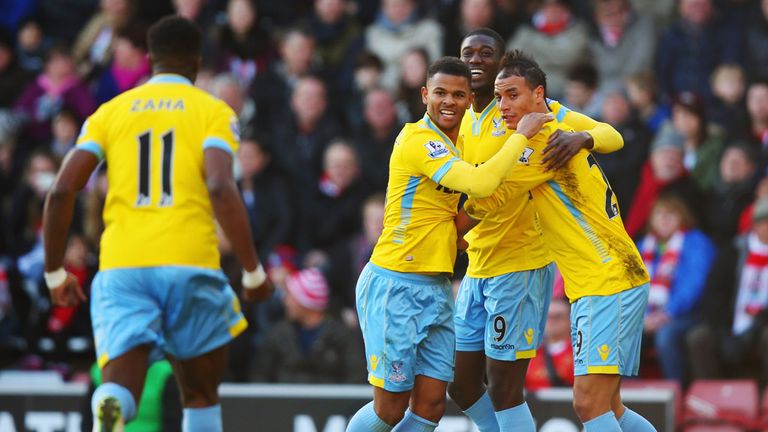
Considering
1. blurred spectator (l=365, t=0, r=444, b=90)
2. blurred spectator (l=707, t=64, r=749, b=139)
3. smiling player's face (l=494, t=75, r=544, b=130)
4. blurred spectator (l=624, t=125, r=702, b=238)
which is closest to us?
smiling player's face (l=494, t=75, r=544, b=130)

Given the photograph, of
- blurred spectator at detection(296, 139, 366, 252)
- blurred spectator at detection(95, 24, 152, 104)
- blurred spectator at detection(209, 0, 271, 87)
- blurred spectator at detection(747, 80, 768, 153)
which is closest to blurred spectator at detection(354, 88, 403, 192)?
blurred spectator at detection(296, 139, 366, 252)

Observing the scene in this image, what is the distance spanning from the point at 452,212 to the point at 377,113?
6.26 metres

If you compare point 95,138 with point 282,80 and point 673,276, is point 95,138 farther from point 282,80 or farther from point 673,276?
point 282,80

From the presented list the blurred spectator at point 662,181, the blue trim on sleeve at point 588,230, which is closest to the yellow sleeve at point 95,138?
the blue trim on sleeve at point 588,230

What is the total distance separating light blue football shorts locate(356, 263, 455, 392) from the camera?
24.9ft

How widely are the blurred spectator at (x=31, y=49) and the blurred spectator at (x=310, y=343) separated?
5.94 metres

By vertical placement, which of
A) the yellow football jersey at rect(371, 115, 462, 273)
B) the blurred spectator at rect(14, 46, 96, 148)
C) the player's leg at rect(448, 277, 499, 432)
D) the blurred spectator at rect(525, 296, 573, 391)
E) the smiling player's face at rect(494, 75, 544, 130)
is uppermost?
Result: the blurred spectator at rect(14, 46, 96, 148)

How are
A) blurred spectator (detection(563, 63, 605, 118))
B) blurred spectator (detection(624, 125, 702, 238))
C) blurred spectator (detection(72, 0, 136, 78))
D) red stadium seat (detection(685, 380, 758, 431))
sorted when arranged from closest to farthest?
red stadium seat (detection(685, 380, 758, 431)) < blurred spectator (detection(624, 125, 702, 238)) < blurred spectator (detection(563, 63, 605, 118)) < blurred spectator (detection(72, 0, 136, 78))

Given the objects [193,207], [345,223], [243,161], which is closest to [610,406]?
[193,207]

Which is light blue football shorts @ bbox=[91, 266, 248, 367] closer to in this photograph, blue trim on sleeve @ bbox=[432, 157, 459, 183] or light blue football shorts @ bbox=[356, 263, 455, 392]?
light blue football shorts @ bbox=[356, 263, 455, 392]

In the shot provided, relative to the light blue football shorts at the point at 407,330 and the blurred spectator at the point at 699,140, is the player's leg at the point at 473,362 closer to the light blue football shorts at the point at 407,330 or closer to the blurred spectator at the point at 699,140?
the light blue football shorts at the point at 407,330

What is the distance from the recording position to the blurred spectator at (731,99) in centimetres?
1325

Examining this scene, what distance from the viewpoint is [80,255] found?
13.7 meters

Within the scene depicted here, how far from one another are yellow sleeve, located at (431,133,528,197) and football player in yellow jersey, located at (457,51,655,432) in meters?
0.35
